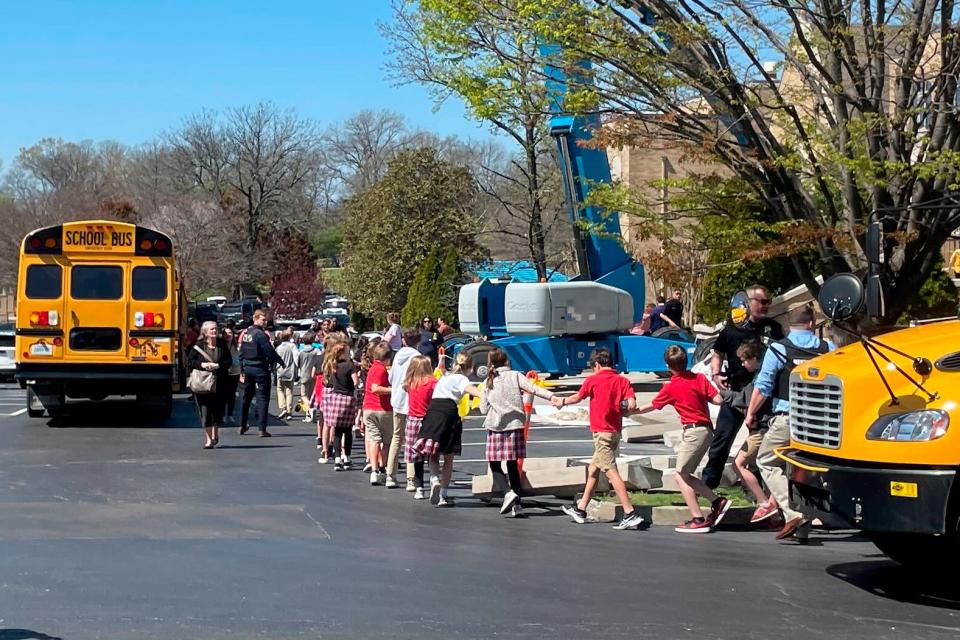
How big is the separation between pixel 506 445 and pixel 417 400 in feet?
4.75

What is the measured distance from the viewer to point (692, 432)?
1128 centimetres

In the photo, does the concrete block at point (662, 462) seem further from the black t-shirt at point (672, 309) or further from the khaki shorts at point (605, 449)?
the black t-shirt at point (672, 309)

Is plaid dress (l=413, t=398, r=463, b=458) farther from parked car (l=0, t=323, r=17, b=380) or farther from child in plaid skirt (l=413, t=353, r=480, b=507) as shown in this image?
parked car (l=0, t=323, r=17, b=380)

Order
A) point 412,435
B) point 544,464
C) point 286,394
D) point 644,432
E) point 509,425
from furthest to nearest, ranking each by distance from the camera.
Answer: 1. point 286,394
2. point 644,432
3. point 544,464
4. point 412,435
5. point 509,425

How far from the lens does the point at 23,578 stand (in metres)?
8.60

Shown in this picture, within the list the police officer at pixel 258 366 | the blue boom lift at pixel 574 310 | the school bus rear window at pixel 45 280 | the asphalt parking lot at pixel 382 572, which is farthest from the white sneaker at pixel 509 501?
the school bus rear window at pixel 45 280

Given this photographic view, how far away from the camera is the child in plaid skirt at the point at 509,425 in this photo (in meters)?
12.2

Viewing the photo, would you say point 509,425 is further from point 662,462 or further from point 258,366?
point 258,366

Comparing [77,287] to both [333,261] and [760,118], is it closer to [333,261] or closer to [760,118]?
[760,118]

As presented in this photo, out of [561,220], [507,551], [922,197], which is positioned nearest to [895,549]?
[507,551]

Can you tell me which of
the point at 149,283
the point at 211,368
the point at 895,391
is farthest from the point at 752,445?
the point at 149,283

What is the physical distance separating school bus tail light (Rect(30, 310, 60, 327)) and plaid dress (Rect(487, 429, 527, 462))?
1026 cm

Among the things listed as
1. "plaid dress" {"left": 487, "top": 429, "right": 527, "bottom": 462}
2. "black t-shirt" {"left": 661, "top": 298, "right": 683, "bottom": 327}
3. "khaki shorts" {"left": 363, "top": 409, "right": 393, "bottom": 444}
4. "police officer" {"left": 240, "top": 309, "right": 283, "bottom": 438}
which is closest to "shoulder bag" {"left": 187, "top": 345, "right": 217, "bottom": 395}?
"police officer" {"left": 240, "top": 309, "right": 283, "bottom": 438}

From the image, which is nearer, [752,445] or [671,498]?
[752,445]
